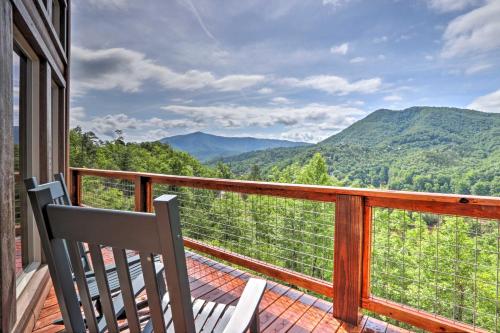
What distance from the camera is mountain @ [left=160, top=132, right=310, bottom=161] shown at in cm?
3105

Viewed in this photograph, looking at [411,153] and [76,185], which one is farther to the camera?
[411,153]

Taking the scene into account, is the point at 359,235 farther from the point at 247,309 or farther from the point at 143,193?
the point at 143,193

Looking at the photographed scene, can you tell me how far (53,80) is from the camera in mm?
3000

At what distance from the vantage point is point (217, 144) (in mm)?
36438

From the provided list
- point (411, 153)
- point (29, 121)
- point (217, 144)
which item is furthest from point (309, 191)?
point (217, 144)

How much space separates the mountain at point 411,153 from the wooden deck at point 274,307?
1605cm

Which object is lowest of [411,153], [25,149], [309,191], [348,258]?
[348,258]

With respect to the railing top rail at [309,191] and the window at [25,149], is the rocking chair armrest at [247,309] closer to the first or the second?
the railing top rail at [309,191]

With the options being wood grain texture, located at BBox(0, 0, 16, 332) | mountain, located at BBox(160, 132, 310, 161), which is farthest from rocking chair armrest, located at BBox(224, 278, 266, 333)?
mountain, located at BBox(160, 132, 310, 161)

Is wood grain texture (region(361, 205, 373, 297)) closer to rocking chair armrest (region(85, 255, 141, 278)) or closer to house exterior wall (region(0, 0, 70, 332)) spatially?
rocking chair armrest (region(85, 255, 141, 278))

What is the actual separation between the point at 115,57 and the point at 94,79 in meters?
2.25

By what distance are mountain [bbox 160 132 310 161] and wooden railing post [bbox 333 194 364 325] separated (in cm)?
2784

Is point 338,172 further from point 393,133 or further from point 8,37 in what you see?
point 8,37

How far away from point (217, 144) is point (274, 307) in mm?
34544
